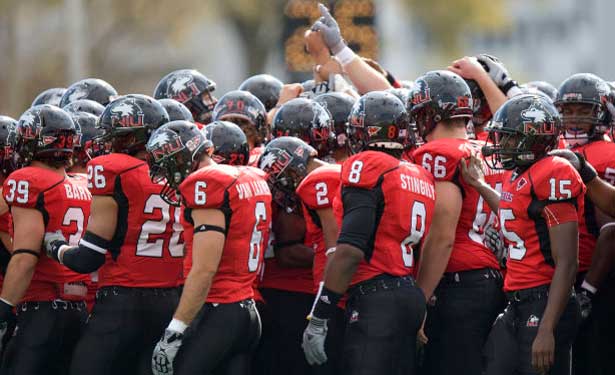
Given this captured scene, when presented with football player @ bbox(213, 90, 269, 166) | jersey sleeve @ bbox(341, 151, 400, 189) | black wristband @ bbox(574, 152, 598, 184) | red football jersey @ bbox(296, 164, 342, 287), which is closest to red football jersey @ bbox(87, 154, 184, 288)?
red football jersey @ bbox(296, 164, 342, 287)

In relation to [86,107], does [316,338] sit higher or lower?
lower

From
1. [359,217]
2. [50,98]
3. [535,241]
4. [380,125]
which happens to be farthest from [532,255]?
[50,98]

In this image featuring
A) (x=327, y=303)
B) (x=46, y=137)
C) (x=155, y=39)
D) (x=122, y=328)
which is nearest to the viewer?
(x=327, y=303)

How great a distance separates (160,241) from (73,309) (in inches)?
31.1

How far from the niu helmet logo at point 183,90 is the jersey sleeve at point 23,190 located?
2204 mm

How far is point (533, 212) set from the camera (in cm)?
727

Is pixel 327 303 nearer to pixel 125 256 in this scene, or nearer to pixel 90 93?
pixel 125 256

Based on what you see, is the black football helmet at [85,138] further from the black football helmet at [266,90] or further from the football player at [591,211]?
the football player at [591,211]

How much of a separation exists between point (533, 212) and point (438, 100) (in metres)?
1.14

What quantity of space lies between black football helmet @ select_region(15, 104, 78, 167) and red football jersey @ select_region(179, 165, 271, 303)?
4.13 ft

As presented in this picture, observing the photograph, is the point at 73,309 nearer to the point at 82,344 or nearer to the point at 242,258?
the point at 82,344

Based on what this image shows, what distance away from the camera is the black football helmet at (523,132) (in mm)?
7457

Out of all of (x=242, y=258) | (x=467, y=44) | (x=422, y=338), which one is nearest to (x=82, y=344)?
(x=242, y=258)

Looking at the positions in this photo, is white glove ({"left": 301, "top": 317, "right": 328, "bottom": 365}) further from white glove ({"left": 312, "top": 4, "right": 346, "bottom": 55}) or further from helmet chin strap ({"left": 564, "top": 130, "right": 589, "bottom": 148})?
white glove ({"left": 312, "top": 4, "right": 346, "bottom": 55})
